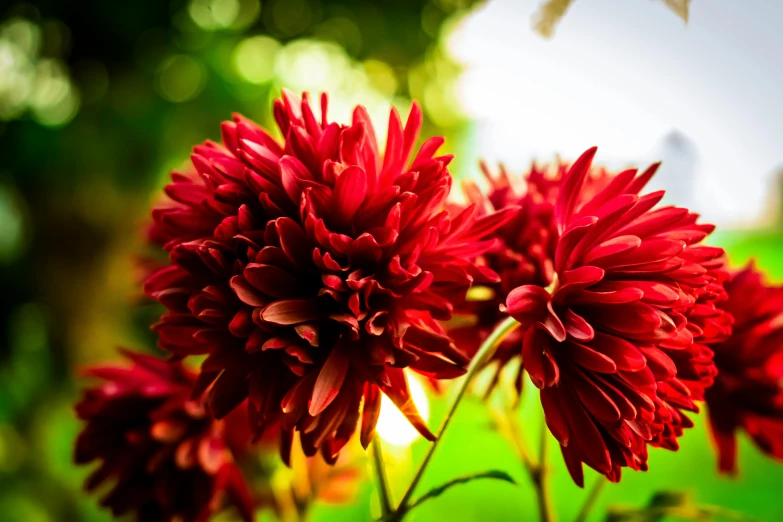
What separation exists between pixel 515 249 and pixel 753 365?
12 cm

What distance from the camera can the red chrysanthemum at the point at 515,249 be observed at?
24cm

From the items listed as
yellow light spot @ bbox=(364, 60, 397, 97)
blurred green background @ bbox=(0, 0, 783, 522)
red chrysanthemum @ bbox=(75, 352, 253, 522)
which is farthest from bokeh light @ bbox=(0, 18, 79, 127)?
red chrysanthemum @ bbox=(75, 352, 253, 522)

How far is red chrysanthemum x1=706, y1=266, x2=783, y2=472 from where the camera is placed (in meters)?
0.26

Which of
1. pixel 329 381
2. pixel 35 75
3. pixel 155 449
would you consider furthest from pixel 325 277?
pixel 35 75

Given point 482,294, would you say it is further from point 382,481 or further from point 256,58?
point 256,58

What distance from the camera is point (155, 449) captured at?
29cm

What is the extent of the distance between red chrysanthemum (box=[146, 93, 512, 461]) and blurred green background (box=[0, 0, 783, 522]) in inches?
Answer: 35.6

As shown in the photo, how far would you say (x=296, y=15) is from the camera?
4.09 ft

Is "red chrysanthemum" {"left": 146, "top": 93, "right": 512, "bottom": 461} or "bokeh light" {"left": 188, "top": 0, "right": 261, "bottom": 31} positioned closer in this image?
"red chrysanthemum" {"left": 146, "top": 93, "right": 512, "bottom": 461}

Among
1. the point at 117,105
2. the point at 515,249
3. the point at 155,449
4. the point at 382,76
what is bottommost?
the point at 155,449

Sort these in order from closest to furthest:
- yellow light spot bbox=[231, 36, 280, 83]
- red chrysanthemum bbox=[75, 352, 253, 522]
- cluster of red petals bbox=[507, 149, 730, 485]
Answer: cluster of red petals bbox=[507, 149, 730, 485] → red chrysanthemum bbox=[75, 352, 253, 522] → yellow light spot bbox=[231, 36, 280, 83]

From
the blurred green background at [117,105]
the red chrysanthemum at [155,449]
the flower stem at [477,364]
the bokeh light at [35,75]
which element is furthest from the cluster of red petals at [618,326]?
the bokeh light at [35,75]

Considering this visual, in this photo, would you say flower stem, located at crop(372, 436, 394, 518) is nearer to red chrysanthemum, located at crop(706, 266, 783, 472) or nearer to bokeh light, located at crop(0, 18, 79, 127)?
red chrysanthemum, located at crop(706, 266, 783, 472)

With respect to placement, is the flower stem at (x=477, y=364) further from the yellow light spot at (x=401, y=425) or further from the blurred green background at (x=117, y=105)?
the blurred green background at (x=117, y=105)
